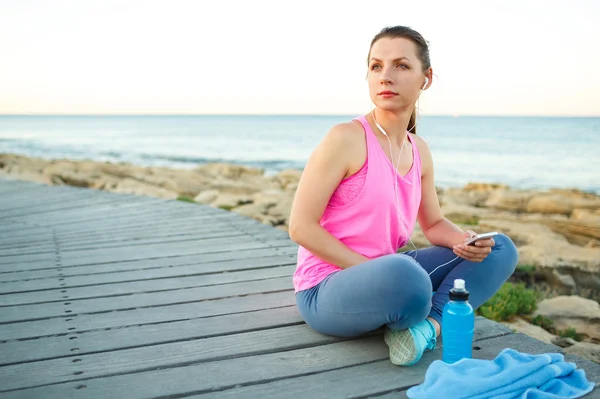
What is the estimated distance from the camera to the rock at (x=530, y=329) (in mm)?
3616

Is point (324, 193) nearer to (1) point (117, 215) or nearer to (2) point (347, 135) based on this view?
(2) point (347, 135)

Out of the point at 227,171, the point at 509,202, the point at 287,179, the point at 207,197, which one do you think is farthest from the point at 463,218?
the point at 227,171

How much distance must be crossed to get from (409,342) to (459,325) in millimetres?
198

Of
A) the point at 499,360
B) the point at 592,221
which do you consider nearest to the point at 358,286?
the point at 499,360

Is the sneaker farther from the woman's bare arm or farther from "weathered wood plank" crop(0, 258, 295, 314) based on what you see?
"weathered wood plank" crop(0, 258, 295, 314)

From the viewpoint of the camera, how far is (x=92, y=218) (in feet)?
18.4

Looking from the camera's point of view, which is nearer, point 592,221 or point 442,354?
point 442,354

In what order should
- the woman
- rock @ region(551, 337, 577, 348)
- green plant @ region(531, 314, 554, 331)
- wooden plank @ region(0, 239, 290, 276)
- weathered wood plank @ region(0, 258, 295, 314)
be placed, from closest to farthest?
the woman → weathered wood plank @ region(0, 258, 295, 314) → rock @ region(551, 337, 577, 348) → wooden plank @ region(0, 239, 290, 276) → green plant @ region(531, 314, 554, 331)

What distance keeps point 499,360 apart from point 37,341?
74.6 inches

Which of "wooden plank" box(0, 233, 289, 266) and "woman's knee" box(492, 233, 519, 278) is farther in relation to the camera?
"wooden plank" box(0, 233, 289, 266)

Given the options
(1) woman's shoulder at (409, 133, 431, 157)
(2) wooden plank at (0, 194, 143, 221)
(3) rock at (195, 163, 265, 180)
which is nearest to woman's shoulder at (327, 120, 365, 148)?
(1) woman's shoulder at (409, 133, 431, 157)

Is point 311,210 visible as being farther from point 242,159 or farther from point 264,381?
point 242,159

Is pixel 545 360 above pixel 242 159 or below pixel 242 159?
above

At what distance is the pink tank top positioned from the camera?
2.43m
